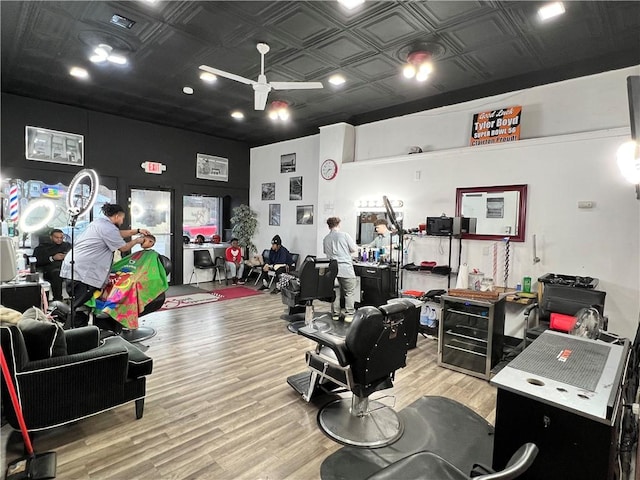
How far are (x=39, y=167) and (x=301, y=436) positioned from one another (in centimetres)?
637

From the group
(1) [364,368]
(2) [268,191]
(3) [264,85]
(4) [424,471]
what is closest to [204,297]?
(2) [268,191]

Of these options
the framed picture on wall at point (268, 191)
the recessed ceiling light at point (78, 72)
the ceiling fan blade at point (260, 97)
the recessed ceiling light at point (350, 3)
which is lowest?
the framed picture on wall at point (268, 191)

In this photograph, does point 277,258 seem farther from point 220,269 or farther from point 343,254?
point 343,254

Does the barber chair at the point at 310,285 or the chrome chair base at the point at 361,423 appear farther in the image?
the barber chair at the point at 310,285

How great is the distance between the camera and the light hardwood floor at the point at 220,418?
2.18m

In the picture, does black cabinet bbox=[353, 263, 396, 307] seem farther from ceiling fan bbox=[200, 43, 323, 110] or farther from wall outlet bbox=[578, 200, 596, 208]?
ceiling fan bbox=[200, 43, 323, 110]

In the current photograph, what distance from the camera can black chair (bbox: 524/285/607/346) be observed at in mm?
3397

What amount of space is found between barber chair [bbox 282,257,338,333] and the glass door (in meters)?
4.04

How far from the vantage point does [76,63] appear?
4504mm

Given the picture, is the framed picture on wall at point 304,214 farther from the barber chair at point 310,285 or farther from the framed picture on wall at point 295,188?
the barber chair at point 310,285

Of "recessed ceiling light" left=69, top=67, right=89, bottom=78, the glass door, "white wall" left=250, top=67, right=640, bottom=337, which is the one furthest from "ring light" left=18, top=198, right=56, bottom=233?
"white wall" left=250, top=67, right=640, bottom=337

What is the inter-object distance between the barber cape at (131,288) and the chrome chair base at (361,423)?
250 cm

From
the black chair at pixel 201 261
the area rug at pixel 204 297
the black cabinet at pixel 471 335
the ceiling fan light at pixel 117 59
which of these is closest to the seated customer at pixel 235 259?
the black chair at pixel 201 261

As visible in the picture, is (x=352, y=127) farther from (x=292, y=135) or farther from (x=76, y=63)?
(x=76, y=63)
